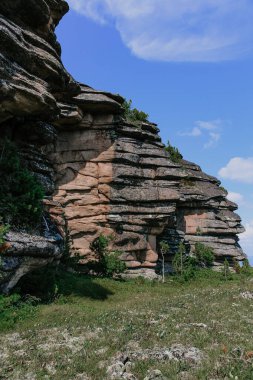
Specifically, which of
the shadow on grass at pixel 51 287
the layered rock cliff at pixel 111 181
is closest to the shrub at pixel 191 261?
the layered rock cliff at pixel 111 181

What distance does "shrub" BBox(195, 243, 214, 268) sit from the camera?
5466 centimetres

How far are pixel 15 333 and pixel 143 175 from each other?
109ft

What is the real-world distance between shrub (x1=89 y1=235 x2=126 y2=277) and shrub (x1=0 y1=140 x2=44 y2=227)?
1907cm

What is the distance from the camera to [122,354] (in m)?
11.8

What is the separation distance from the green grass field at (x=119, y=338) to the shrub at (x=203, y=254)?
3102cm

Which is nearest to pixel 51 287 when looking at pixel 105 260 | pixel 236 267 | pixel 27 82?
pixel 27 82

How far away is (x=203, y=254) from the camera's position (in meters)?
54.6

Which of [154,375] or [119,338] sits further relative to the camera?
[119,338]

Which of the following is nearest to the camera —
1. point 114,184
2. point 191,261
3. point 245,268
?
point 114,184

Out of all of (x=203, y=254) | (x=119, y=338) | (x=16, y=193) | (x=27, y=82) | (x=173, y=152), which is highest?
(x=173, y=152)

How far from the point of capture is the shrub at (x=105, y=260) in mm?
40812

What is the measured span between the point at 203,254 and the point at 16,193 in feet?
125

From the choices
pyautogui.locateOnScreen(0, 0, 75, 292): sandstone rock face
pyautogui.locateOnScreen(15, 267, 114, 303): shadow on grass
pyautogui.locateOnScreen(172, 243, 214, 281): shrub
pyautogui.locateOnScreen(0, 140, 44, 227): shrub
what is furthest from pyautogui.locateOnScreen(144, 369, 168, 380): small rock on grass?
pyautogui.locateOnScreen(172, 243, 214, 281): shrub

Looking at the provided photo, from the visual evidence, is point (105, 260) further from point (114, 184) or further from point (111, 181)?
point (111, 181)
